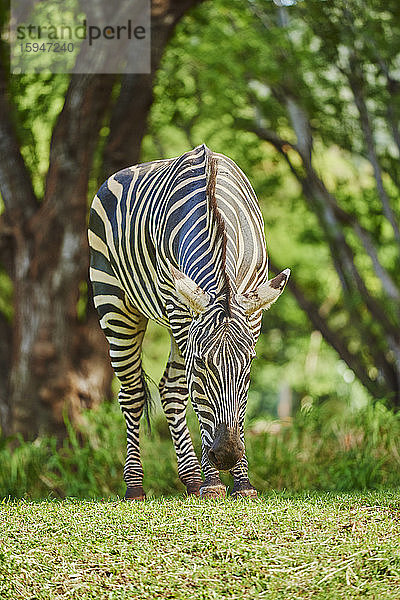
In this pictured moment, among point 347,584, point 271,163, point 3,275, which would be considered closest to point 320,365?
point 271,163

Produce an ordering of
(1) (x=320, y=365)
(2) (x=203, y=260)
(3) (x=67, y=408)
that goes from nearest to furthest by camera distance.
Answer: (2) (x=203, y=260) < (3) (x=67, y=408) < (1) (x=320, y=365)

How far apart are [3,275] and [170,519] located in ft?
34.3

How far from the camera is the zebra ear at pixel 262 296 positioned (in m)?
4.96

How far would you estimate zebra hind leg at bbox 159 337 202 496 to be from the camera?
6195 millimetres

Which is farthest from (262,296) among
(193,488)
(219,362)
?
(193,488)

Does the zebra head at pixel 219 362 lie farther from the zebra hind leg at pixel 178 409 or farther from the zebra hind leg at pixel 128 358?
the zebra hind leg at pixel 128 358

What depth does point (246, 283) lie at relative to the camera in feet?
17.7

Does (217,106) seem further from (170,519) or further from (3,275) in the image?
(170,519)

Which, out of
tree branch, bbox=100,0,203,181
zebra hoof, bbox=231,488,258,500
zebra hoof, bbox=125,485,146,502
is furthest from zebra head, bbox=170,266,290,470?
tree branch, bbox=100,0,203,181

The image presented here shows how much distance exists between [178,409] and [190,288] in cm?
172

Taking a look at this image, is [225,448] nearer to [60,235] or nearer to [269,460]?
[269,460]

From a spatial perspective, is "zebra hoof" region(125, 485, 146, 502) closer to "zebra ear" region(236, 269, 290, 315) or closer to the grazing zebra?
the grazing zebra

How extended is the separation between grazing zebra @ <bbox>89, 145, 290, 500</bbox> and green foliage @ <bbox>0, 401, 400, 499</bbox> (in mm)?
1519

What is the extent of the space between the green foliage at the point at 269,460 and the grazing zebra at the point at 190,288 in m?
1.52
